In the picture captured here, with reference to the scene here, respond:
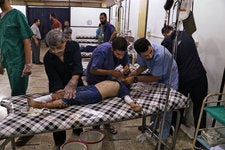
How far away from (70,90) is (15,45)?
70cm

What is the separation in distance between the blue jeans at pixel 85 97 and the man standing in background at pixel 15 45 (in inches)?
23.9

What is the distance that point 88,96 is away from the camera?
163 centimetres

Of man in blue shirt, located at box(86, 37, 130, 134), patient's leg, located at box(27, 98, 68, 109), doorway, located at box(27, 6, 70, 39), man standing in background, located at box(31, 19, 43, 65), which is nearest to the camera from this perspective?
patient's leg, located at box(27, 98, 68, 109)

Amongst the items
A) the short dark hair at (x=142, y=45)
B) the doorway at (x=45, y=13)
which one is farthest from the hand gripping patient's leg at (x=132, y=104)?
the doorway at (x=45, y=13)

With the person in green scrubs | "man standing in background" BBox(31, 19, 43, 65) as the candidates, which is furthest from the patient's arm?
"man standing in background" BBox(31, 19, 43, 65)

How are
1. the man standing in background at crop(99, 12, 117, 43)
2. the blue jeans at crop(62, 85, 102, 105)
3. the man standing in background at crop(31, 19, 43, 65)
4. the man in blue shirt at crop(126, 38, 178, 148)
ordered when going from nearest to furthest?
the blue jeans at crop(62, 85, 102, 105), the man in blue shirt at crop(126, 38, 178, 148), the man standing in background at crop(99, 12, 117, 43), the man standing in background at crop(31, 19, 43, 65)

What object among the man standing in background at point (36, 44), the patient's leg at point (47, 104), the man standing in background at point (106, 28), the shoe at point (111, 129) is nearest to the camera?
the patient's leg at point (47, 104)

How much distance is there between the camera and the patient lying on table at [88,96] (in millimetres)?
1535

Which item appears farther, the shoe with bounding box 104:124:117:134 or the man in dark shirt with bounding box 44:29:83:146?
the shoe with bounding box 104:124:117:134

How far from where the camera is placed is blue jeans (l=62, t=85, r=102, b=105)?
1593 millimetres

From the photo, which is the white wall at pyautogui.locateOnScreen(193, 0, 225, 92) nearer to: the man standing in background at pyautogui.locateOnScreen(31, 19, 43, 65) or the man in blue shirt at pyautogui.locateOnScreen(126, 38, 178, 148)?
the man in blue shirt at pyautogui.locateOnScreen(126, 38, 178, 148)

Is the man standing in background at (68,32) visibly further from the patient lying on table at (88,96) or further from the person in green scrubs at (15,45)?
the patient lying on table at (88,96)

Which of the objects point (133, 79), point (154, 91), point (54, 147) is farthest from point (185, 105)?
point (54, 147)

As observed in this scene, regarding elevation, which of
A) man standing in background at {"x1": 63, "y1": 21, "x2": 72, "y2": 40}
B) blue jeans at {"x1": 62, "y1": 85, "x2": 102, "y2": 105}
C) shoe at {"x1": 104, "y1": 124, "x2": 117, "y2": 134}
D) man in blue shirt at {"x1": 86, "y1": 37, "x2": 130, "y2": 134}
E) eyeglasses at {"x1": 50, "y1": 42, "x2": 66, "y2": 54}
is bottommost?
shoe at {"x1": 104, "y1": 124, "x2": 117, "y2": 134}
